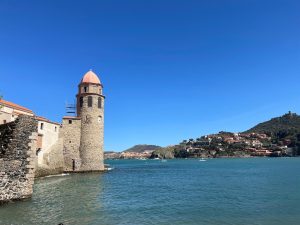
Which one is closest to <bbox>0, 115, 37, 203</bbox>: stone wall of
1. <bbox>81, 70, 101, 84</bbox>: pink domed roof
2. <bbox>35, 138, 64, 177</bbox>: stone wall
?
<bbox>35, 138, 64, 177</bbox>: stone wall

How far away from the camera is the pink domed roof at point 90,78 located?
152 ft

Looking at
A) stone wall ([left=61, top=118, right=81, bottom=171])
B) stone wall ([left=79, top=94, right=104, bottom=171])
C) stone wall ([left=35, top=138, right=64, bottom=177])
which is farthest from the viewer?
stone wall ([left=79, top=94, right=104, bottom=171])

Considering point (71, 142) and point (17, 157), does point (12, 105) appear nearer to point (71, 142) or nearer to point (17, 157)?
point (71, 142)

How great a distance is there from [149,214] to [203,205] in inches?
168

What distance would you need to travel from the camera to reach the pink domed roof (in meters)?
46.4

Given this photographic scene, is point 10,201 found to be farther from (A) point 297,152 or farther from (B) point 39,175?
(A) point 297,152

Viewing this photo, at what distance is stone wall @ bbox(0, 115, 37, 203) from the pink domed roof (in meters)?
27.7

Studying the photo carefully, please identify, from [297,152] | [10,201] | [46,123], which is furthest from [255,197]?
[297,152]

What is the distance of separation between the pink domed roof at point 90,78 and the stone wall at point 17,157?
27720mm

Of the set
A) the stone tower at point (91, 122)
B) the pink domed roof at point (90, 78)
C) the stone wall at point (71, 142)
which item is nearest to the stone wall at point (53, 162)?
the stone wall at point (71, 142)

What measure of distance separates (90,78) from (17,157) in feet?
96.4

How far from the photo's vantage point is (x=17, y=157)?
716 inches

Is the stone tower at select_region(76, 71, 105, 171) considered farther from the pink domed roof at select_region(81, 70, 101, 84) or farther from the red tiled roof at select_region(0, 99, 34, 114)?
the red tiled roof at select_region(0, 99, 34, 114)

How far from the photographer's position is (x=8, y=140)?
18.3m
